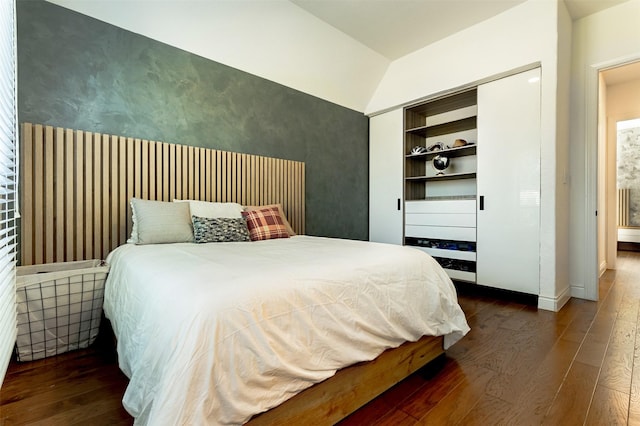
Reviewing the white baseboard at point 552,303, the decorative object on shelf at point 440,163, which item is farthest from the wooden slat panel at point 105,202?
the white baseboard at point 552,303

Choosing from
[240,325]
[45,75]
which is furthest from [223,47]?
[240,325]

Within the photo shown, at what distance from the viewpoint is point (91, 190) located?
2.29 m

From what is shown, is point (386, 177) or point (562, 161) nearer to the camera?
point (562, 161)

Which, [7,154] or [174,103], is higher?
[174,103]

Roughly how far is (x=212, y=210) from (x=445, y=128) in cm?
314

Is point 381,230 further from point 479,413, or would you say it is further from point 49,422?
point 49,422

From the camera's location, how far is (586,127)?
3.02 m

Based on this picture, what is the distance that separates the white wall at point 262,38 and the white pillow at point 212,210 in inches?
58.7

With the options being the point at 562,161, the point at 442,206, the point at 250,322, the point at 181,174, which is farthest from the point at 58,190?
the point at 562,161

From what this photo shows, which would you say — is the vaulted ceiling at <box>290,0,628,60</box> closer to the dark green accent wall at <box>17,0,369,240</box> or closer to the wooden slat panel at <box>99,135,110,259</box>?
the dark green accent wall at <box>17,0,369,240</box>

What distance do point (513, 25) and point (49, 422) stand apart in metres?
4.43

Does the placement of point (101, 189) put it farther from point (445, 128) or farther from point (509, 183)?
point (445, 128)

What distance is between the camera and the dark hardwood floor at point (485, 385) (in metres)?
1.28

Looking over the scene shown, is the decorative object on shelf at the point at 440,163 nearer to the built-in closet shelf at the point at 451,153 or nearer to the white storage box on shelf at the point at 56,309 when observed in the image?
the built-in closet shelf at the point at 451,153
